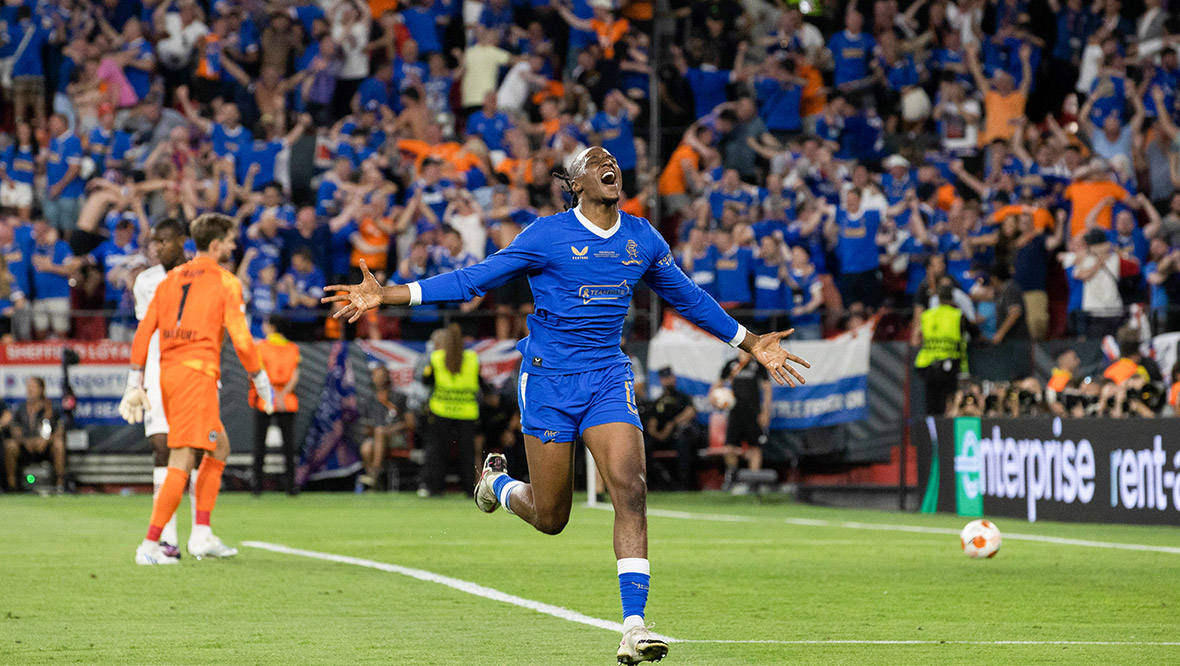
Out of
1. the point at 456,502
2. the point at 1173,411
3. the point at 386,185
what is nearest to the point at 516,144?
the point at 386,185

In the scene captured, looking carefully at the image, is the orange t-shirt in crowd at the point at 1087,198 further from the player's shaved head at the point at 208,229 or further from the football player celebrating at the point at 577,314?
the football player celebrating at the point at 577,314

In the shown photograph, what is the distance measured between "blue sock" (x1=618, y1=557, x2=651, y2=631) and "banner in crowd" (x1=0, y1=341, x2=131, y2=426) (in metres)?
17.1

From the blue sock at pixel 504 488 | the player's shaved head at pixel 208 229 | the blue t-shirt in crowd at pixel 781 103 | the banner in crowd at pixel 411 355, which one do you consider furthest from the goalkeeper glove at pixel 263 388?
the blue t-shirt in crowd at pixel 781 103

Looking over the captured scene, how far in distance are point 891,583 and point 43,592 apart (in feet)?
16.9

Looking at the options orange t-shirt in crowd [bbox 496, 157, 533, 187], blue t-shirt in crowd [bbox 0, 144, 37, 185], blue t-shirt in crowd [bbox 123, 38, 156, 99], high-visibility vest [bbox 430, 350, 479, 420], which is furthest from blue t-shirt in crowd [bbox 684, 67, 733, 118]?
blue t-shirt in crowd [bbox 0, 144, 37, 185]

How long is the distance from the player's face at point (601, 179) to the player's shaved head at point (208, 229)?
4.82 meters

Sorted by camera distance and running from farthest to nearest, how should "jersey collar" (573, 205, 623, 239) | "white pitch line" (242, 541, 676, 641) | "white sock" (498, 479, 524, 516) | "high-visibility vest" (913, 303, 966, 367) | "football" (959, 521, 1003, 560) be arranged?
"high-visibility vest" (913, 303, 966, 367) → "football" (959, 521, 1003, 560) → "white pitch line" (242, 541, 676, 641) → "white sock" (498, 479, 524, 516) → "jersey collar" (573, 205, 623, 239)

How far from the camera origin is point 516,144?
24266 mm

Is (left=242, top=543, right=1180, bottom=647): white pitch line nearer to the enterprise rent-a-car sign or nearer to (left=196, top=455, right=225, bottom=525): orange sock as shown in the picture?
(left=196, top=455, right=225, bottom=525): orange sock

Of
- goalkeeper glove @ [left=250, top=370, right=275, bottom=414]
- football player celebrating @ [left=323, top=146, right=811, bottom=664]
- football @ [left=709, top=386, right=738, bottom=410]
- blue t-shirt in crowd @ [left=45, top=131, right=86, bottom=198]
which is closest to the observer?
football player celebrating @ [left=323, top=146, right=811, bottom=664]

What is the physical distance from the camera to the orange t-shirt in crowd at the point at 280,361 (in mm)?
22047

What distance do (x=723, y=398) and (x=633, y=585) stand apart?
15.5m

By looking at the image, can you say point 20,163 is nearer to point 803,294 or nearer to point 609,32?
point 609,32

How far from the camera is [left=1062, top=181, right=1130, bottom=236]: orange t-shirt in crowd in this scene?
74.1 feet
